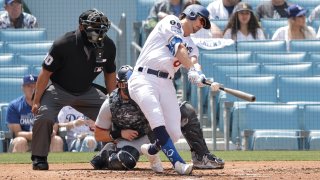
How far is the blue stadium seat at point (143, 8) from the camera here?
15875 millimetres

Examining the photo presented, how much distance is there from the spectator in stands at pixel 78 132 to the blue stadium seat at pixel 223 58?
210cm

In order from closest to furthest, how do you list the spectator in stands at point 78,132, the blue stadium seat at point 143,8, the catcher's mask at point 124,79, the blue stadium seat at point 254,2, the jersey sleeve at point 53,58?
the catcher's mask at point 124,79 → the jersey sleeve at point 53,58 → the spectator in stands at point 78,132 → the blue stadium seat at point 143,8 → the blue stadium seat at point 254,2

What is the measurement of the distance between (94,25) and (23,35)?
5.88m

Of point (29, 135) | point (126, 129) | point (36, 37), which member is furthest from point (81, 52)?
point (36, 37)

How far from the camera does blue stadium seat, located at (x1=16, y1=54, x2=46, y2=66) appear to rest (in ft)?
47.8

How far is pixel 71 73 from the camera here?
9758 millimetres

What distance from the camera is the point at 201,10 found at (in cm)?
895

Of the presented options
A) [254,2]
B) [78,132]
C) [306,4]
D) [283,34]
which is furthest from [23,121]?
[306,4]

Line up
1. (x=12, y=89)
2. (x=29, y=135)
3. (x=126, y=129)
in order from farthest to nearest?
(x=12, y=89) < (x=29, y=135) < (x=126, y=129)

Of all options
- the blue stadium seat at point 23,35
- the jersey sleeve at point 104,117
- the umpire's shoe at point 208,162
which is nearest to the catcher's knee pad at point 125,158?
the jersey sleeve at point 104,117

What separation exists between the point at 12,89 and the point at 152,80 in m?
5.62

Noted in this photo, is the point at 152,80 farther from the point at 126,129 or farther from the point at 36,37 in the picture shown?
the point at 36,37

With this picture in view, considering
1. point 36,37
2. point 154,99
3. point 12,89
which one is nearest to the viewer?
point 154,99

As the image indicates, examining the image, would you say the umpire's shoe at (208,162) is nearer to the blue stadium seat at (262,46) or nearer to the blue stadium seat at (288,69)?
the blue stadium seat at (288,69)
